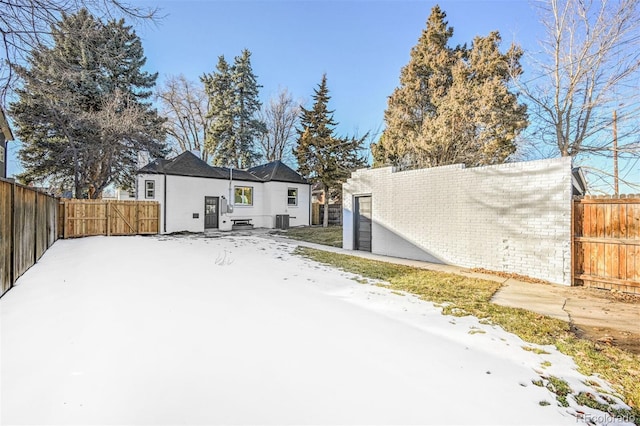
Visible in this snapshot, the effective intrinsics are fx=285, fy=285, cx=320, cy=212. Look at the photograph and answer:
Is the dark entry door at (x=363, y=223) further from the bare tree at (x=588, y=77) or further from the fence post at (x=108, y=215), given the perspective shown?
the fence post at (x=108, y=215)

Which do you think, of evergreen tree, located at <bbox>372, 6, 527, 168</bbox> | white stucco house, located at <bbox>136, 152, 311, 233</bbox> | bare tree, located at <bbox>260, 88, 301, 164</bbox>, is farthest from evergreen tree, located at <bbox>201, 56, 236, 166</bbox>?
evergreen tree, located at <bbox>372, 6, 527, 168</bbox>

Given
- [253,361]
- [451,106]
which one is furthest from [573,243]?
[451,106]

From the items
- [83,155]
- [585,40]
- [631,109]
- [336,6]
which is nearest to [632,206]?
[631,109]

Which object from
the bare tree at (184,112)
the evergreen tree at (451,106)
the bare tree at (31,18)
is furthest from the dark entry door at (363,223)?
the bare tree at (184,112)

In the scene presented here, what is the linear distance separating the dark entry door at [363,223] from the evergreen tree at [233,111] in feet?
58.0

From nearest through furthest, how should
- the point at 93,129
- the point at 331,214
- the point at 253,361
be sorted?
1. the point at 253,361
2. the point at 93,129
3. the point at 331,214

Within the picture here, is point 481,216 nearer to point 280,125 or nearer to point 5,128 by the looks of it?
point 5,128

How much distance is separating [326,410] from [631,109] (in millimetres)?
12009

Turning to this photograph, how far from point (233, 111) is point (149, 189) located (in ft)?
41.9

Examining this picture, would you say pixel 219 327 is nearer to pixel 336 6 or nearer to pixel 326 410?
pixel 326 410

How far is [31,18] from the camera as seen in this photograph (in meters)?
4.16

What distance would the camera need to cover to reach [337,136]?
19.9m

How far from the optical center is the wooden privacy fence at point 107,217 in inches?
471

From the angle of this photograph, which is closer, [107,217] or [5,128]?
[5,128]
